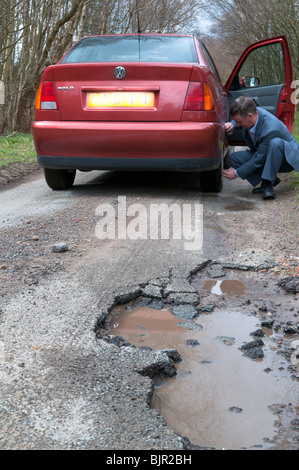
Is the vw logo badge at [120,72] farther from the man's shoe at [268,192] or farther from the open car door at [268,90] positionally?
the open car door at [268,90]

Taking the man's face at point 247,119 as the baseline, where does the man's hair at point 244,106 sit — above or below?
above

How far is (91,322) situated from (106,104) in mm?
2976

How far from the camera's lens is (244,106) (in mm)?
5566

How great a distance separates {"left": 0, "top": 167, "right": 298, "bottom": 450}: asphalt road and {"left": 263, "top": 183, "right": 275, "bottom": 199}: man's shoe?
8.5 inches

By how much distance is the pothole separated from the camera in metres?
1.91

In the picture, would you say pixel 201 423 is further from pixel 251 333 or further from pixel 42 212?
pixel 42 212

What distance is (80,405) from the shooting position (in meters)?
1.95

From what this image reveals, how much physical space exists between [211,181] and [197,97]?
3.36 ft

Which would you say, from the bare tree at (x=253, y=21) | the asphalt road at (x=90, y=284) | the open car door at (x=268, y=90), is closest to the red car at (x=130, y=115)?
the asphalt road at (x=90, y=284)

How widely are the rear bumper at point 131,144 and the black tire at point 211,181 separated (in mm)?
397

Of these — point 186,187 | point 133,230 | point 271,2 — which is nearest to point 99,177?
point 186,187

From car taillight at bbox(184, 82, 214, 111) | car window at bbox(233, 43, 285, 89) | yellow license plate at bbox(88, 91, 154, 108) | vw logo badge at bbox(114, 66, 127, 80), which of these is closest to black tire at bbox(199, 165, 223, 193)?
car taillight at bbox(184, 82, 214, 111)

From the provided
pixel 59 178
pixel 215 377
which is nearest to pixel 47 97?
pixel 59 178

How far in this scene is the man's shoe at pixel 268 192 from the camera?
5.59m
